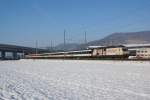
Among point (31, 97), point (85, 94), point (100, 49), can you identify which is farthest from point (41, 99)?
point (100, 49)

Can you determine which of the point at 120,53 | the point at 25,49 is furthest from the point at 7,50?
the point at 120,53

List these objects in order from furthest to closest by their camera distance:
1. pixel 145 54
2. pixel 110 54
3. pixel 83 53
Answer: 1. pixel 83 53
2. pixel 110 54
3. pixel 145 54

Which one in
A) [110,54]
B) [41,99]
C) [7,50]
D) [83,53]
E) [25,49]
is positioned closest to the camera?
[41,99]

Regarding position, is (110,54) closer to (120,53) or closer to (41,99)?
(120,53)

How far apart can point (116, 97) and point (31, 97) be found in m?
3.07

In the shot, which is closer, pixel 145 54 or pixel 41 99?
pixel 41 99

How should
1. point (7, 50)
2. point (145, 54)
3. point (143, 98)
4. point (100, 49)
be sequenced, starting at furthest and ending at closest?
point (7, 50), point (100, 49), point (145, 54), point (143, 98)

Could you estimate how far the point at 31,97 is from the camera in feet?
23.6

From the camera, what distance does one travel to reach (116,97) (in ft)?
24.9

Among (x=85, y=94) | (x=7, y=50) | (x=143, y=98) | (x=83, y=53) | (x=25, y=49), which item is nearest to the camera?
(x=143, y=98)

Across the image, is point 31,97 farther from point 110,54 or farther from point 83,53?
point 83,53

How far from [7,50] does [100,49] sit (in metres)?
60.5

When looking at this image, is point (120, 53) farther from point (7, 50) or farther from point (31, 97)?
point (7, 50)

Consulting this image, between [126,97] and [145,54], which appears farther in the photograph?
[145,54]
